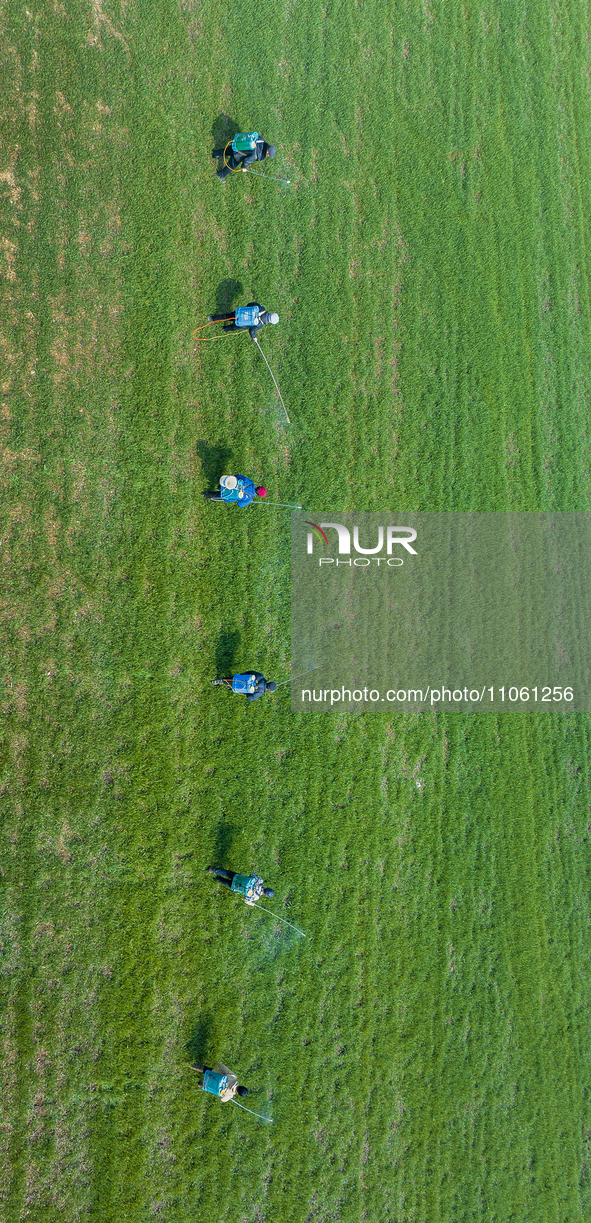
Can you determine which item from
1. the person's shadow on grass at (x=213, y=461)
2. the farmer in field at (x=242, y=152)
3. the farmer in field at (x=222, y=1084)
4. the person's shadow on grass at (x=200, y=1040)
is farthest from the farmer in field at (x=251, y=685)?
the farmer in field at (x=242, y=152)

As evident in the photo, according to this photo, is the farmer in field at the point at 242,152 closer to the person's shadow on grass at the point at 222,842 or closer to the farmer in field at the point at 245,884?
the person's shadow on grass at the point at 222,842

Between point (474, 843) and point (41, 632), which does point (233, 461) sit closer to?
point (41, 632)

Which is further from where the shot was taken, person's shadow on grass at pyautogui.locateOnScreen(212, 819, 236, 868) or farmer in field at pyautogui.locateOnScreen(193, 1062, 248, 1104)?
person's shadow on grass at pyautogui.locateOnScreen(212, 819, 236, 868)

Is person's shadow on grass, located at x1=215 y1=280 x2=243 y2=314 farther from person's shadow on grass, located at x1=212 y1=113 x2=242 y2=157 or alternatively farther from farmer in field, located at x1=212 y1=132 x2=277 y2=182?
person's shadow on grass, located at x1=212 y1=113 x2=242 y2=157

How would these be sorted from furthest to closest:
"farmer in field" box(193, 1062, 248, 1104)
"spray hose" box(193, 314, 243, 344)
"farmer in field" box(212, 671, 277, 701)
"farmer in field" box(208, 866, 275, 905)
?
"spray hose" box(193, 314, 243, 344)
"farmer in field" box(212, 671, 277, 701)
"farmer in field" box(208, 866, 275, 905)
"farmer in field" box(193, 1062, 248, 1104)

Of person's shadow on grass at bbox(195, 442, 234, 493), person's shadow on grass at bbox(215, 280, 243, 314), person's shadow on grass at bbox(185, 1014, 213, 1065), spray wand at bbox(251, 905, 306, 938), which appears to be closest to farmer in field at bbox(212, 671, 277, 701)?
person's shadow on grass at bbox(195, 442, 234, 493)

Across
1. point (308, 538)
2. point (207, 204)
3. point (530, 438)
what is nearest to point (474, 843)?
point (308, 538)

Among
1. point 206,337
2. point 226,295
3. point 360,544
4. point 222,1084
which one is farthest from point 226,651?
point 222,1084
